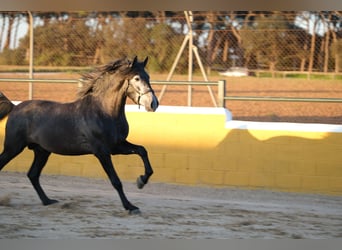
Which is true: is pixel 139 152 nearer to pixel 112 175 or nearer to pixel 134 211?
pixel 112 175

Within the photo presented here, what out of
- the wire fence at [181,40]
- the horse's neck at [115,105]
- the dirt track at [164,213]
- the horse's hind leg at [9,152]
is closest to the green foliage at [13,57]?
the wire fence at [181,40]

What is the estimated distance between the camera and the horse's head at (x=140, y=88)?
259 inches

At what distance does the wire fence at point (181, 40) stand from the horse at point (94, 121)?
23.2 ft

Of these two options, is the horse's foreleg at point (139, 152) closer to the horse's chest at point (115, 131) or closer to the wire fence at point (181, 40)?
the horse's chest at point (115, 131)

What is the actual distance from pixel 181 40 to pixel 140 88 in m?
8.65

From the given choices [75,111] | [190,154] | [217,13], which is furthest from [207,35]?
[75,111]

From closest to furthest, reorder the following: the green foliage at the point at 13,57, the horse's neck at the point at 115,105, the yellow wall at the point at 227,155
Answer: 1. the horse's neck at the point at 115,105
2. the yellow wall at the point at 227,155
3. the green foliage at the point at 13,57

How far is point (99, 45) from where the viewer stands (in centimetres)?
1573

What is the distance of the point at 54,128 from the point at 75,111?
11.9 inches

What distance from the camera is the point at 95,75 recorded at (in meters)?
7.14

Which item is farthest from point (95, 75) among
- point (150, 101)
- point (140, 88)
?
point (150, 101)

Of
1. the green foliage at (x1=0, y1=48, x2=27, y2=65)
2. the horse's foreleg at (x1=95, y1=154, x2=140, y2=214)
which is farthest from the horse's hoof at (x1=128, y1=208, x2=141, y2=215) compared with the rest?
the green foliage at (x1=0, y1=48, x2=27, y2=65)

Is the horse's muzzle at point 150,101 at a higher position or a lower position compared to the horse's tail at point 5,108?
higher

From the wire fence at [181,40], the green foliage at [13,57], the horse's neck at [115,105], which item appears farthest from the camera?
the green foliage at [13,57]
